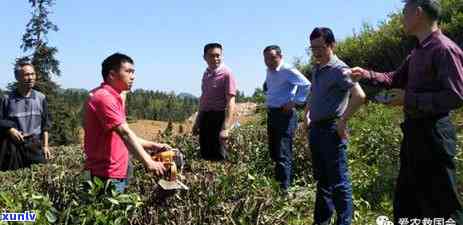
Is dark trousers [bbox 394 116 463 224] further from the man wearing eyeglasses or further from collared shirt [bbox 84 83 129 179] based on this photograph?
collared shirt [bbox 84 83 129 179]

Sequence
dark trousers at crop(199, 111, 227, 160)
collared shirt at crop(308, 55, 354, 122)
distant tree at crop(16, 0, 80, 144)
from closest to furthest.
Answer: collared shirt at crop(308, 55, 354, 122) → dark trousers at crop(199, 111, 227, 160) → distant tree at crop(16, 0, 80, 144)

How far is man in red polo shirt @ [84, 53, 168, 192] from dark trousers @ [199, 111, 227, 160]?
241cm

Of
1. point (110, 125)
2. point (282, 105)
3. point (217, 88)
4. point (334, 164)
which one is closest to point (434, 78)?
point (334, 164)

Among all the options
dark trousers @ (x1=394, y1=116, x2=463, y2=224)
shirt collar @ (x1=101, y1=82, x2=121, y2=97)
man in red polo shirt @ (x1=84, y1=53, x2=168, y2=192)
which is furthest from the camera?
shirt collar @ (x1=101, y1=82, x2=121, y2=97)

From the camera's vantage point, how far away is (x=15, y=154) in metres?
5.96

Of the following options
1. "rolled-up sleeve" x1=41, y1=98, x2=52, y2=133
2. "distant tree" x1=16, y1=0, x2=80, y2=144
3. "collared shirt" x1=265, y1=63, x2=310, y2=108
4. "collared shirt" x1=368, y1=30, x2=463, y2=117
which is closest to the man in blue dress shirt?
"collared shirt" x1=265, y1=63, x2=310, y2=108

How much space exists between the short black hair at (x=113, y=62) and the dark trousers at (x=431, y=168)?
77.2 inches

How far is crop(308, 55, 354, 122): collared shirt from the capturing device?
4602 mm

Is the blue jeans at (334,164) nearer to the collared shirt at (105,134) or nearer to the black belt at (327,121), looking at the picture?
the black belt at (327,121)

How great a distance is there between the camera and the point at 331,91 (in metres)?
4.68

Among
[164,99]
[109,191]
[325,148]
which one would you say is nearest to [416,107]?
[325,148]

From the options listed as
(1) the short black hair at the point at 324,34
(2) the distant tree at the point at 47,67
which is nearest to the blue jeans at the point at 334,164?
(1) the short black hair at the point at 324,34

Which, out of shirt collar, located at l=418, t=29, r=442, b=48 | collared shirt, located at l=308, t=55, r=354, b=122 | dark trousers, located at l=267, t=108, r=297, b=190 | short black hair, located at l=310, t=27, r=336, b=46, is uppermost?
short black hair, located at l=310, t=27, r=336, b=46

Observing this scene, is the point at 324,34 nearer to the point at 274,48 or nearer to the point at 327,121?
the point at 327,121
